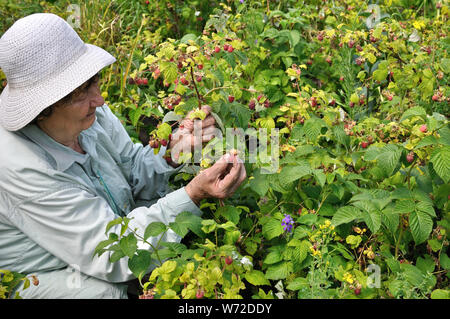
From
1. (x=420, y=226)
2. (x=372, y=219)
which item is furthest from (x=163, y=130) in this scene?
(x=420, y=226)

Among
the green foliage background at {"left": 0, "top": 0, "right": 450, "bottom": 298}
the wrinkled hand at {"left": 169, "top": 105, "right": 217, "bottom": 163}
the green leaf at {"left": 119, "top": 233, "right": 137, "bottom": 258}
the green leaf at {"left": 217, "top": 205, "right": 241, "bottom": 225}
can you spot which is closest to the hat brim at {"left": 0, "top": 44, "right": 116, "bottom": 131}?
the green foliage background at {"left": 0, "top": 0, "right": 450, "bottom": 298}

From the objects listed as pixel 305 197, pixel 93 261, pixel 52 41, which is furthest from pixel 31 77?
pixel 305 197

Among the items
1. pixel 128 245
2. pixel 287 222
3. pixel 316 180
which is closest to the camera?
pixel 128 245

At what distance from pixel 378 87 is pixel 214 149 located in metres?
1.09

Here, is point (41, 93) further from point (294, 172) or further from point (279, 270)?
point (279, 270)

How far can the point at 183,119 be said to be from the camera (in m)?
2.13

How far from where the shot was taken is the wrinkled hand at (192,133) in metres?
2.09

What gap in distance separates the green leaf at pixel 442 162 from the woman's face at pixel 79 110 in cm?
118

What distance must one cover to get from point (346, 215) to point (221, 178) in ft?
1.54

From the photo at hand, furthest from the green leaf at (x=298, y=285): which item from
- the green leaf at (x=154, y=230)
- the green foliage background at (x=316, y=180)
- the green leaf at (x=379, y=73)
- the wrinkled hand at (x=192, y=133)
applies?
the green leaf at (x=379, y=73)

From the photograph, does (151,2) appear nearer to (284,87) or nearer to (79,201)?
(284,87)

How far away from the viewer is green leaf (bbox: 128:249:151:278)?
1.74 m

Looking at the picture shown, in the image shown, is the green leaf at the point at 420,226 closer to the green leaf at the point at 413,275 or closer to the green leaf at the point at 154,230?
the green leaf at the point at 413,275

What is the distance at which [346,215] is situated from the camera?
182 cm
